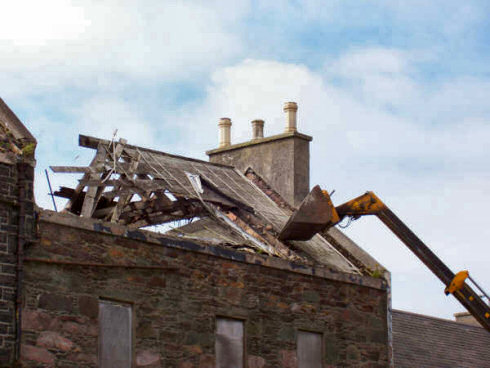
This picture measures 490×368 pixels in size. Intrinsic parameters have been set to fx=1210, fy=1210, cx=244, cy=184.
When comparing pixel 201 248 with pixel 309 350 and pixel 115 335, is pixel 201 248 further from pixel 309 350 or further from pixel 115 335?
pixel 309 350

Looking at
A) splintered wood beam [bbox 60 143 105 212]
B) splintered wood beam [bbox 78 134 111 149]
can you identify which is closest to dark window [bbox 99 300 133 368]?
splintered wood beam [bbox 60 143 105 212]

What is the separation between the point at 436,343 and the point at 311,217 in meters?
8.36

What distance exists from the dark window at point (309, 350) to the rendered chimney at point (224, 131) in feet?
29.2

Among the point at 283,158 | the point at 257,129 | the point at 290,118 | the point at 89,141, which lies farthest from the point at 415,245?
the point at 89,141

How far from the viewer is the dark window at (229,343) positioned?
21.6m

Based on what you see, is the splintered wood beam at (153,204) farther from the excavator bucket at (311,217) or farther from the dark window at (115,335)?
the dark window at (115,335)

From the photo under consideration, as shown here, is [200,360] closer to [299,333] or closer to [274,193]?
[299,333]

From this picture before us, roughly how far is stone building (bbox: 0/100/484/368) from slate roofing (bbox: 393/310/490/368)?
4.86 m

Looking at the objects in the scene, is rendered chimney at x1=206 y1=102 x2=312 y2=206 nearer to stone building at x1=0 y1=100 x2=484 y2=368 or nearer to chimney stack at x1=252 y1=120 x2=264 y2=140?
chimney stack at x1=252 y1=120 x2=264 y2=140

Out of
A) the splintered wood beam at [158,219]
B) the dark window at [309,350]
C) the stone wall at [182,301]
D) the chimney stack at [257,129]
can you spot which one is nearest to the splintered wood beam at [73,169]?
the splintered wood beam at [158,219]

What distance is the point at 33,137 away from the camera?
19.7 m

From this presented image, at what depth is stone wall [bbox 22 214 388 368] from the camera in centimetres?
1917

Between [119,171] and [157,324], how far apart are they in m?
3.92

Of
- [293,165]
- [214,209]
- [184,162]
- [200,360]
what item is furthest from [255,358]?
[293,165]
